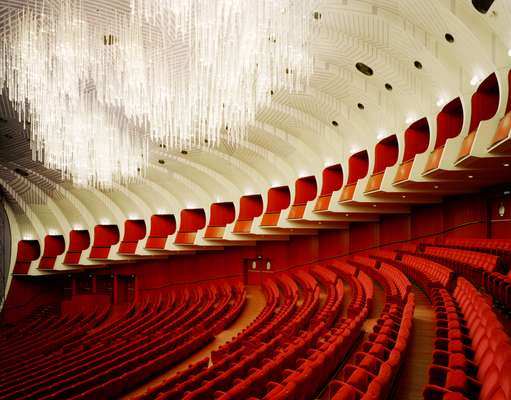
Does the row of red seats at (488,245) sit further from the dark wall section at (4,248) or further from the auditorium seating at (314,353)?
the dark wall section at (4,248)

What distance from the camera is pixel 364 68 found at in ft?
30.0

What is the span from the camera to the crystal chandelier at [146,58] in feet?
15.8

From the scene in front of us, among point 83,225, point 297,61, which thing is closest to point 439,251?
point 297,61

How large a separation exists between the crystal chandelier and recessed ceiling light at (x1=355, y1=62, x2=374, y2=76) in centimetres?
188

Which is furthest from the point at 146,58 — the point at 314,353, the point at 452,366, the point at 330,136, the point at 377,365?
the point at 330,136

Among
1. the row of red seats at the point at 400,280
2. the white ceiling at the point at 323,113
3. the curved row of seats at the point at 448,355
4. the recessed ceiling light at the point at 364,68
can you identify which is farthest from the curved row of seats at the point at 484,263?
the recessed ceiling light at the point at 364,68

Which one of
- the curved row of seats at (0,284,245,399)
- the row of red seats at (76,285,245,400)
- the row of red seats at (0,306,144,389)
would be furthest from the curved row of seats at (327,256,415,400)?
the row of red seats at (0,306,144,389)

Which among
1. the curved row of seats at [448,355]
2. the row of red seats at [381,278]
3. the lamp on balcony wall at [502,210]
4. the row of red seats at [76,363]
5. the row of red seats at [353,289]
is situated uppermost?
the lamp on balcony wall at [502,210]

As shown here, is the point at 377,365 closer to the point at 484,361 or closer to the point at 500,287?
the point at 484,361

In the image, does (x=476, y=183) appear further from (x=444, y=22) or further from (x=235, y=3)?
(x=235, y=3)

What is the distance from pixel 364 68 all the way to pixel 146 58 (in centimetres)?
423

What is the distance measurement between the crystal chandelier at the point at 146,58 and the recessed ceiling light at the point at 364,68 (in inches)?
73.8

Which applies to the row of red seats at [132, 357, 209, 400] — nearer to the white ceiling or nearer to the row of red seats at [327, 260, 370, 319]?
the row of red seats at [327, 260, 370, 319]

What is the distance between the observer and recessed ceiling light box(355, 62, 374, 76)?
9039 mm
